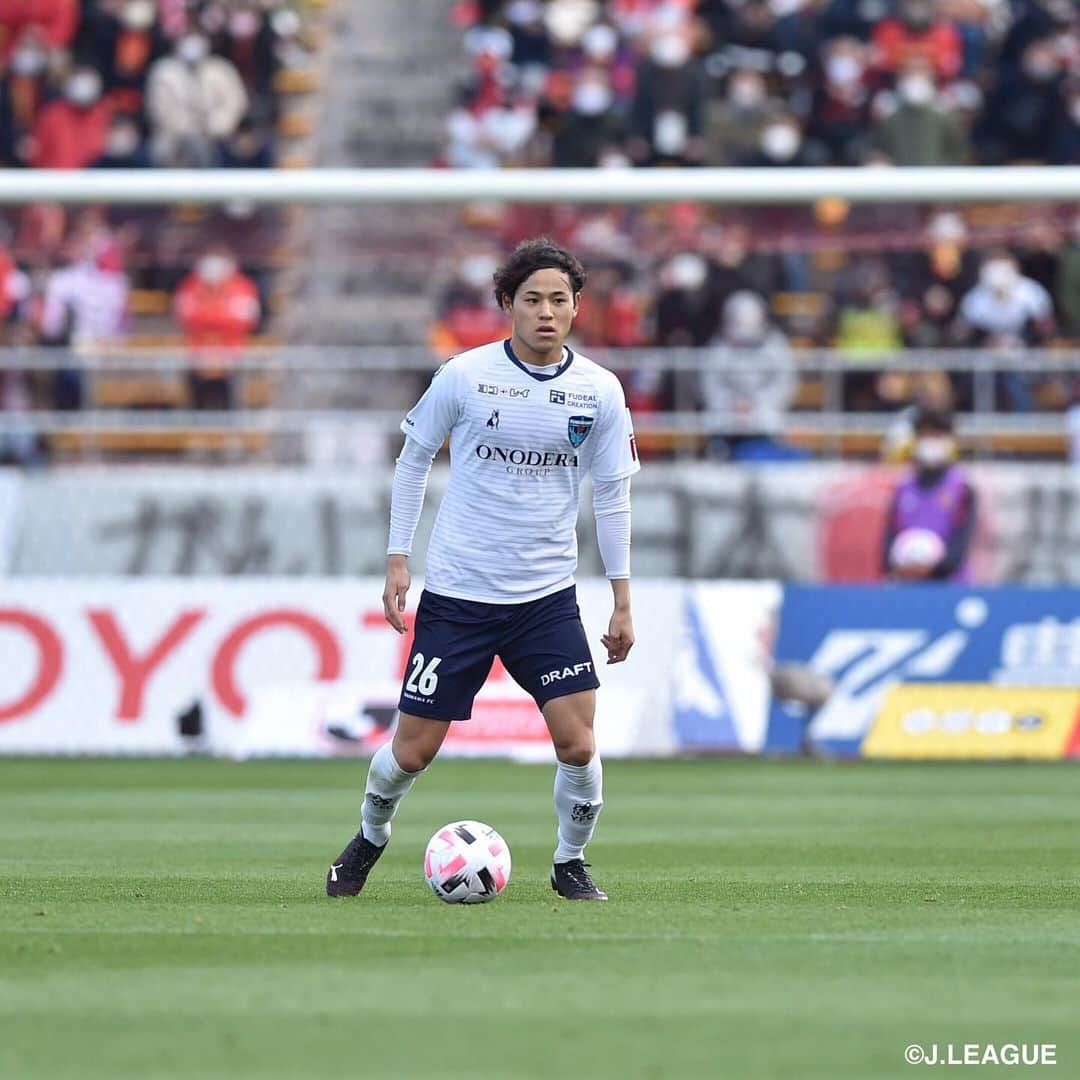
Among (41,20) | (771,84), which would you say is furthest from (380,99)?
(771,84)

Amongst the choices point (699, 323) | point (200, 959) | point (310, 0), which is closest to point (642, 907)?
point (200, 959)

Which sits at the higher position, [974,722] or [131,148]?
[131,148]

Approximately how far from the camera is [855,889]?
9.57m

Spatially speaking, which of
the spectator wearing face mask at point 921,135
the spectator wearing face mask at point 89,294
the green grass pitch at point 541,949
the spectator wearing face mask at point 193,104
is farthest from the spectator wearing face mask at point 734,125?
the green grass pitch at point 541,949

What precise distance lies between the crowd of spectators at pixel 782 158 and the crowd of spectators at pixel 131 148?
1940mm

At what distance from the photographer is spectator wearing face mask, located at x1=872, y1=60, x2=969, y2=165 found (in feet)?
71.3

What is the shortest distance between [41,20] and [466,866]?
18.5m

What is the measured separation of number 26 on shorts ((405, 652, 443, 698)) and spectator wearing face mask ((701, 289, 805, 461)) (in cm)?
1111

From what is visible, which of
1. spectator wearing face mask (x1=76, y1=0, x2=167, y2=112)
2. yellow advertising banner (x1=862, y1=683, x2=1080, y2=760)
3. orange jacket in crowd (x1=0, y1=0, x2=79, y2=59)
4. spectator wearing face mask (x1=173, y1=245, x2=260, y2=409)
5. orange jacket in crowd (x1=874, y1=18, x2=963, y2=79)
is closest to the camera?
yellow advertising banner (x1=862, y1=683, x2=1080, y2=760)

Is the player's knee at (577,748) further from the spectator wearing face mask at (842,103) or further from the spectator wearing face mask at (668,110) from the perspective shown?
the spectator wearing face mask at (842,103)

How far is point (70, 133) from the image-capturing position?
2352cm

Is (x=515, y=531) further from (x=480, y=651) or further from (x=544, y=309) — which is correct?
(x=544, y=309)

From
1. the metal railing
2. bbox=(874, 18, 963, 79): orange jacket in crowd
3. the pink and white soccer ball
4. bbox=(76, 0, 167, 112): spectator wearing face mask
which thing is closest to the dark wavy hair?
the pink and white soccer ball

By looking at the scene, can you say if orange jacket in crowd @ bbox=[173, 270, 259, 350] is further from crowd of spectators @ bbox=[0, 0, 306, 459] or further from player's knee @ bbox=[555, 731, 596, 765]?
player's knee @ bbox=[555, 731, 596, 765]
